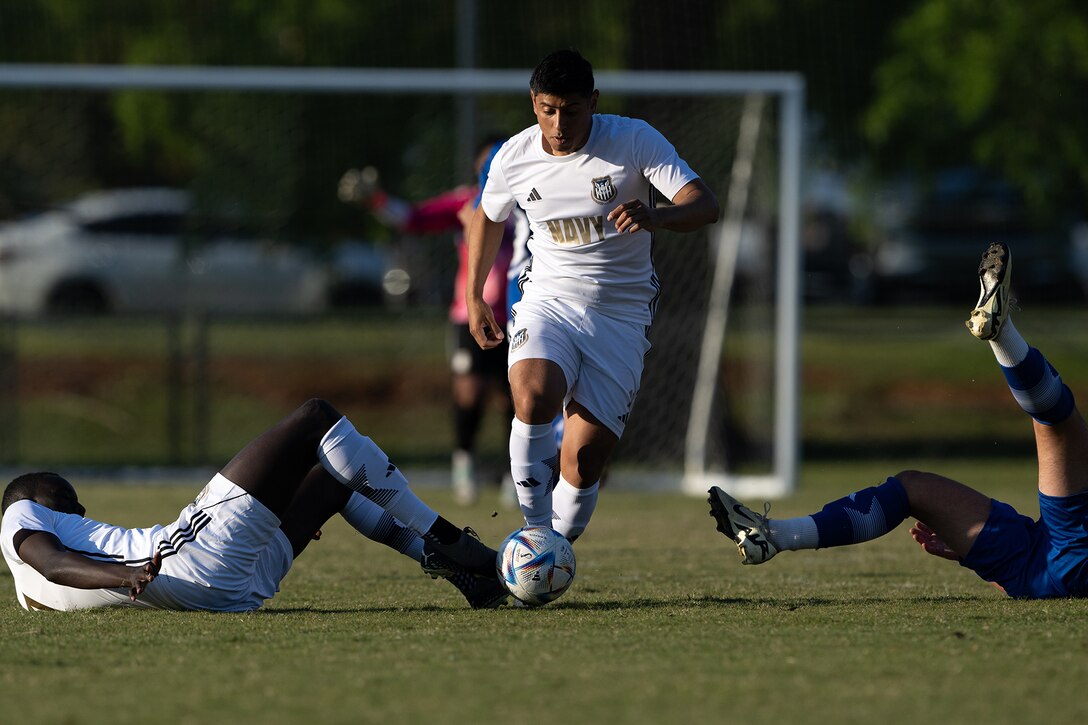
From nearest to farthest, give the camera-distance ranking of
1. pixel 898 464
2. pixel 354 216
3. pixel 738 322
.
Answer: pixel 898 464
pixel 738 322
pixel 354 216

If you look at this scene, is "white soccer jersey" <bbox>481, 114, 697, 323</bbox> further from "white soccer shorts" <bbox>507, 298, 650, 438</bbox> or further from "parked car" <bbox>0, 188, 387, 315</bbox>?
"parked car" <bbox>0, 188, 387, 315</bbox>

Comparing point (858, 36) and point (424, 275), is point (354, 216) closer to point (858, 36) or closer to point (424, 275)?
point (424, 275)

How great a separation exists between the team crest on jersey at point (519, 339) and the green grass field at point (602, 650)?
1043 millimetres

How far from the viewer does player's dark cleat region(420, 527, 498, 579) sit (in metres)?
5.48

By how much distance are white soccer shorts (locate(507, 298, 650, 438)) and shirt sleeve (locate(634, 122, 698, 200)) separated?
1.96 feet

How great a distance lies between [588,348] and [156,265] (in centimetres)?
1534

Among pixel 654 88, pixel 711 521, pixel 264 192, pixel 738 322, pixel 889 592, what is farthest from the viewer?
pixel 264 192

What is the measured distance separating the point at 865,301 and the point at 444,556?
1712cm

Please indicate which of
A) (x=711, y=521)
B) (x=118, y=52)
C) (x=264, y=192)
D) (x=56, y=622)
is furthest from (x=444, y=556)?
(x=118, y=52)

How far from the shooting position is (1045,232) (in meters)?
19.0

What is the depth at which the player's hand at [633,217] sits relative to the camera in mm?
5633

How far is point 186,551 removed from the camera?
5191mm

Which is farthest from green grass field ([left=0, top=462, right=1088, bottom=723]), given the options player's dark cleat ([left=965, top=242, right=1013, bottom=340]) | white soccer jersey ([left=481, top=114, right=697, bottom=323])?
white soccer jersey ([left=481, top=114, right=697, bottom=323])

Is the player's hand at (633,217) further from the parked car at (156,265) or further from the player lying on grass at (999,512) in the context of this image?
the parked car at (156,265)
